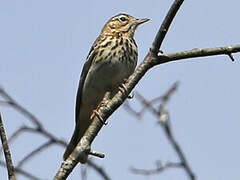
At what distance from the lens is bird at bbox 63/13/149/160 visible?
7980mm

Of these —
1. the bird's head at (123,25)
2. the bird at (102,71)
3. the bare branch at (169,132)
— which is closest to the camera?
→ the bare branch at (169,132)

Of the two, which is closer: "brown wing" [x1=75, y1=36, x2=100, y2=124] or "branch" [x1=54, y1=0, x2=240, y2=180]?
"branch" [x1=54, y1=0, x2=240, y2=180]

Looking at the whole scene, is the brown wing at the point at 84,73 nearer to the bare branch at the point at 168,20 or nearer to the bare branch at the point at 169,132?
the bare branch at the point at 168,20

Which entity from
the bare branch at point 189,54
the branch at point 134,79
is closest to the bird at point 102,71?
the branch at point 134,79

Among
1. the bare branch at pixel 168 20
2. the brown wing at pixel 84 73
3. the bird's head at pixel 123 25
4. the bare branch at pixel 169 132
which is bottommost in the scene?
the brown wing at pixel 84 73

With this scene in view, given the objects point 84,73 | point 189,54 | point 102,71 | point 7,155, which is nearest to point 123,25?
point 84,73

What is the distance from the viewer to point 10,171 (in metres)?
4.20

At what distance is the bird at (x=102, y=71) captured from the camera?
7.98m

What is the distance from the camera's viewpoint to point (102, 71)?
26.7ft

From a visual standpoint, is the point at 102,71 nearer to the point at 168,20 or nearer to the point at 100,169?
the point at 168,20

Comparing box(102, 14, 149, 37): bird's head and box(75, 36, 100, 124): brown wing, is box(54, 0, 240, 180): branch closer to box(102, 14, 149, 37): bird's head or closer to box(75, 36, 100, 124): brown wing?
box(75, 36, 100, 124): brown wing

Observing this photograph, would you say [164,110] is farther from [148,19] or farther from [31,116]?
[148,19]

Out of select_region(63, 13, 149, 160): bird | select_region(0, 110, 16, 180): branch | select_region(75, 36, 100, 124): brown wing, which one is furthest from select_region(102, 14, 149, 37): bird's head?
select_region(0, 110, 16, 180): branch

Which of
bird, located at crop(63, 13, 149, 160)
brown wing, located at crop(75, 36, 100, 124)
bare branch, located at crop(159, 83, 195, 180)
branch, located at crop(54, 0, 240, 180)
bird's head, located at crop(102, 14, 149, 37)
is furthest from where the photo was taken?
bird's head, located at crop(102, 14, 149, 37)
